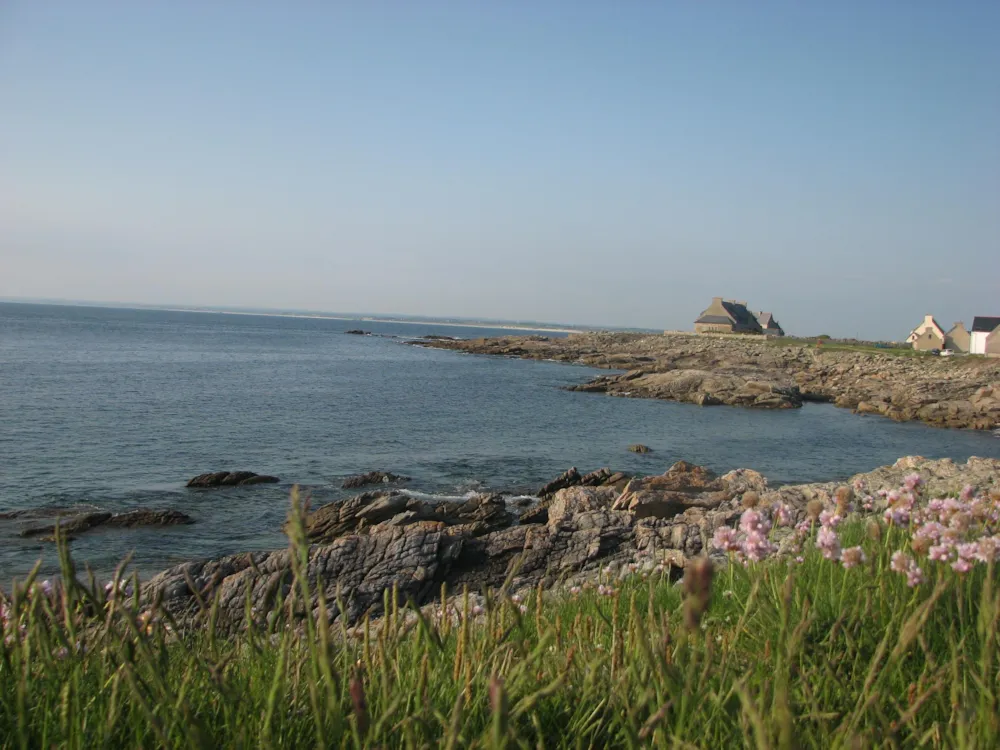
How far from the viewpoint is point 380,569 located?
11281 millimetres

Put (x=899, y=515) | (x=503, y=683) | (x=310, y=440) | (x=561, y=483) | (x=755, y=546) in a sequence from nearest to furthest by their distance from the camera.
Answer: (x=503, y=683), (x=755, y=546), (x=899, y=515), (x=561, y=483), (x=310, y=440)

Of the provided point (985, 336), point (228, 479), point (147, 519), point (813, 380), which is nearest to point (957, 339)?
point (985, 336)

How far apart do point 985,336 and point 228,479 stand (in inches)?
2761

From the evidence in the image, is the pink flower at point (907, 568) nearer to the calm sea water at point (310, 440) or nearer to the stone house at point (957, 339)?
the calm sea water at point (310, 440)

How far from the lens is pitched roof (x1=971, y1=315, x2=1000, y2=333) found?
6975cm

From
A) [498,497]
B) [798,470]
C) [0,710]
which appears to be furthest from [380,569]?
[798,470]

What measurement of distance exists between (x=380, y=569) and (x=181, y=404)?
29750mm

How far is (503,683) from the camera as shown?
6.19 ft

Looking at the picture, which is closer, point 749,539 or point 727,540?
point 749,539

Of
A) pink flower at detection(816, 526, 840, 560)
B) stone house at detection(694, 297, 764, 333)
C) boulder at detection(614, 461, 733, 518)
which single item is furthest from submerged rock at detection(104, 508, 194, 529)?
stone house at detection(694, 297, 764, 333)

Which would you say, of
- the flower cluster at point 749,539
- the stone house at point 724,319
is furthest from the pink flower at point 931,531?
the stone house at point 724,319

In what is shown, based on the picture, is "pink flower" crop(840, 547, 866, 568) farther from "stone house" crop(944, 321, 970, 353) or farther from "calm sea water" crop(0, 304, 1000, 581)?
"stone house" crop(944, 321, 970, 353)

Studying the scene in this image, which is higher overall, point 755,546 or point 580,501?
point 755,546

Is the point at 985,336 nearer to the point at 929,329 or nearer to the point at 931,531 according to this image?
the point at 929,329
